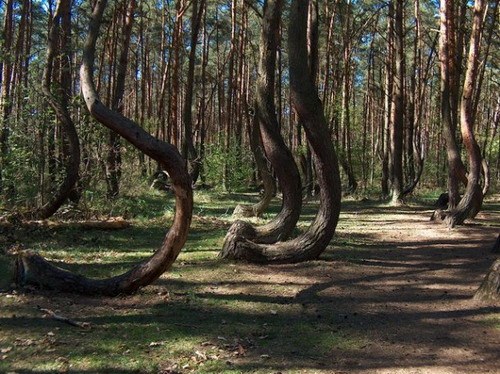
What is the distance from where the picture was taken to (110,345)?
182 inches

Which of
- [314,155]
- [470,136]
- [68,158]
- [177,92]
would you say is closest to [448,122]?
[470,136]

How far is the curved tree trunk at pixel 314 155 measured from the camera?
7891 millimetres

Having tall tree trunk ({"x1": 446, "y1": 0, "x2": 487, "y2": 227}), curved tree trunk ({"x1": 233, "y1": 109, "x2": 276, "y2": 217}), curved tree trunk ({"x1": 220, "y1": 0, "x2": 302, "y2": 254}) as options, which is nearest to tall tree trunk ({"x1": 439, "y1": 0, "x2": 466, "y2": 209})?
tall tree trunk ({"x1": 446, "y1": 0, "x2": 487, "y2": 227})

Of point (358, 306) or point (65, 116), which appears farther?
point (65, 116)

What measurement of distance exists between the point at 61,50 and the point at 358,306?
10.1 metres

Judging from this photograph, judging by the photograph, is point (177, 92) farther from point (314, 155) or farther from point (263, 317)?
point (263, 317)

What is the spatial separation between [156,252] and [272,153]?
3520 millimetres

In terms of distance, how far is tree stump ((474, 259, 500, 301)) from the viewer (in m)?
6.04

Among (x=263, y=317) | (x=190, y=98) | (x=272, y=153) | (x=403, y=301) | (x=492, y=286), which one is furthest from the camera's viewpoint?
(x=190, y=98)

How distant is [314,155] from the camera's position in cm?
805

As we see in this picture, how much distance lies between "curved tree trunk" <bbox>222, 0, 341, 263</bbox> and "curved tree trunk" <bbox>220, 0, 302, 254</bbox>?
559 millimetres

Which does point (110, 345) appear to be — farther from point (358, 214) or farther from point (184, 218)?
point (358, 214)

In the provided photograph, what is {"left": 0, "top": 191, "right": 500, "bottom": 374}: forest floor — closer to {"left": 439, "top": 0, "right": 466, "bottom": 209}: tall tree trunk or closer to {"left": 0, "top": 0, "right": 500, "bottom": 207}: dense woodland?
A: {"left": 0, "top": 0, "right": 500, "bottom": 207}: dense woodland

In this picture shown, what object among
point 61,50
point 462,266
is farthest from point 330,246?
point 61,50
